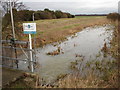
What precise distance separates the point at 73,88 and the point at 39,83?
121cm

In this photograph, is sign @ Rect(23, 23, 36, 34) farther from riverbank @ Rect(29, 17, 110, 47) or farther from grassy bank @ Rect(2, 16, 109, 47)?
riverbank @ Rect(29, 17, 110, 47)

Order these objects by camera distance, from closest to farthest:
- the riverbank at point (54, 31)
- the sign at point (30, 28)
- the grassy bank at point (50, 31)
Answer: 1. the sign at point (30, 28)
2. the grassy bank at point (50, 31)
3. the riverbank at point (54, 31)

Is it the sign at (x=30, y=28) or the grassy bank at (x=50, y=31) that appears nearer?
the sign at (x=30, y=28)

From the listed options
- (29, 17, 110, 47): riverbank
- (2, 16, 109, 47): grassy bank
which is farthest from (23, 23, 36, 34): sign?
(29, 17, 110, 47): riverbank

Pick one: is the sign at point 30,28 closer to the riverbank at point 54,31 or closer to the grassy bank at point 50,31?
the grassy bank at point 50,31

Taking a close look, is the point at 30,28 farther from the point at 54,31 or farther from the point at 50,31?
the point at 50,31

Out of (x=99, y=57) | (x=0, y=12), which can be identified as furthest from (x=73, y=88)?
(x=0, y=12)

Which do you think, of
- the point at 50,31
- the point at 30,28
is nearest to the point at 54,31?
→ the point at 50,31

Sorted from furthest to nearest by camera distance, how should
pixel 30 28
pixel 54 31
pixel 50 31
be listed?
pixel 50 31
pixel 54 31
pixel 30 28

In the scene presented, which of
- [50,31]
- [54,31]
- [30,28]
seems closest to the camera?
[30,28]

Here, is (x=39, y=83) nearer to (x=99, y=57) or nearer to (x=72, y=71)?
(x=72, y=71)

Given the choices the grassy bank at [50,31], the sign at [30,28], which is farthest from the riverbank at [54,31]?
the sign at [30,28]

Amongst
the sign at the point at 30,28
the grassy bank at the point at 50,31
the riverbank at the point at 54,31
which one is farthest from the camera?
the riverbank at the point at 54,31

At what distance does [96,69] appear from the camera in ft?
19.7
